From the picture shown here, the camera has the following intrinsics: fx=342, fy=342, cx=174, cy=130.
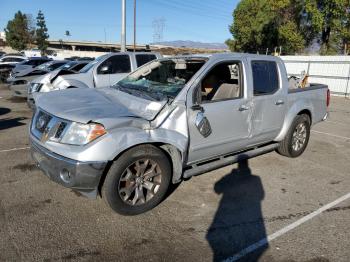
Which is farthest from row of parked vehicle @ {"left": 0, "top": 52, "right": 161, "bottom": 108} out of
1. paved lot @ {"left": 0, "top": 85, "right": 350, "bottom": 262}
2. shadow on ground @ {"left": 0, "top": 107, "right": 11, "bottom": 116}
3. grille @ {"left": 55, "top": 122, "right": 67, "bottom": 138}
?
grille @ {"left": 55, "top": 122, "right": 67, "bottom": 138}

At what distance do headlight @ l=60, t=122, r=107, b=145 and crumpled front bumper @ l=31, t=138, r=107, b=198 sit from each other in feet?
0.66

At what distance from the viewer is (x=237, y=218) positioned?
3953 millimetres

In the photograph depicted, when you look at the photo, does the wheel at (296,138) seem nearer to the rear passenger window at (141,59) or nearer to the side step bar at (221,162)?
the side step bar at (221,162)

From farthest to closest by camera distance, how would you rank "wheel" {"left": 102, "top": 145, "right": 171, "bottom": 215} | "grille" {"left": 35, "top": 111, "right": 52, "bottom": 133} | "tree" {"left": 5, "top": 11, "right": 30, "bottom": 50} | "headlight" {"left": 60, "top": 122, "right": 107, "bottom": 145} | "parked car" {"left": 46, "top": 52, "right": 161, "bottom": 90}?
"tree" {"left": 5, "top": 11, "right": 30, "bottom": 50}, "parked car" {"left": 46, "top": 52, "right": 161, "bottom": 90}, "grille" {"left": 35, "top": 111, "right": 52, "bottom": 133}, "wheel" {"left": 102, "top": 145, "right": 171, "bottom": 215}, "headlight" {"left": 60, "top": 122, "right": 107, "bottom": 145}

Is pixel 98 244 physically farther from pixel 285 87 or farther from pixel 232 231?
pixel 285 87

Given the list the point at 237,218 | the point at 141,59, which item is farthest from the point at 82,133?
the point at 141,59

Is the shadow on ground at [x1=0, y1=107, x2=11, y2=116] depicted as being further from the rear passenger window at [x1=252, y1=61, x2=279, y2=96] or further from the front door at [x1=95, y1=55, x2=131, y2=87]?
the rear passenger window at [x1=252, y1=61, x2=279, y2=96]

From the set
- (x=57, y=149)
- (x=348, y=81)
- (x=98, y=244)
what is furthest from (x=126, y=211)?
(x=348, y=81)

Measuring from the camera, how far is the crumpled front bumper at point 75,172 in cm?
343

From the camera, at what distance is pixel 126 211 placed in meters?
3.83

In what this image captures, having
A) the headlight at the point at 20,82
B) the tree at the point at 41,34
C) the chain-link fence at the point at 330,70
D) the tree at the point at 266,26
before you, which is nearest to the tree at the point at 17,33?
the tree at the point at 41,34

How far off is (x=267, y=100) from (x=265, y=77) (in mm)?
385

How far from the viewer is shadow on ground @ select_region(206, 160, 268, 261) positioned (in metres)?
3.39

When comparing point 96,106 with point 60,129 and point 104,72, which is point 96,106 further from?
point 104,72
